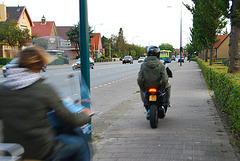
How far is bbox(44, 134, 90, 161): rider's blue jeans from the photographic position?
2.18m

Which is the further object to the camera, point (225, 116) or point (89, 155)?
point (225, 116)

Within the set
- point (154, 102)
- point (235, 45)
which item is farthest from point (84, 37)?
point (235, 45)

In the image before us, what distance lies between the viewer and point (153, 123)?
5.75 metres

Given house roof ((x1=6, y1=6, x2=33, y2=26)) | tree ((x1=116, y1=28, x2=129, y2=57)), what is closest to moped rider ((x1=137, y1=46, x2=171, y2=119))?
house roof ((x1=6, y1=6, x2=33, y2=26))

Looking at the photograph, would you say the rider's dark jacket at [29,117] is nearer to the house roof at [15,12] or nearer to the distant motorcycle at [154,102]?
the distant motorcycle at [154,102]

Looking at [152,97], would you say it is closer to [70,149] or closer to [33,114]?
[70,149]

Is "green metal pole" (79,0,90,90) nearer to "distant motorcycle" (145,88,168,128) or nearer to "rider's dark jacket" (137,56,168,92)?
"rider's dark jacket" (137,56,168,92)

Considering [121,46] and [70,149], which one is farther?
[121,46]

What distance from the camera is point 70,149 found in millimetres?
2203

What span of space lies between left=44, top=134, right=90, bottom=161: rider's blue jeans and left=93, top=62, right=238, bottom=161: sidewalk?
1.97 meters

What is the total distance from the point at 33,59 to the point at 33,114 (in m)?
0.45

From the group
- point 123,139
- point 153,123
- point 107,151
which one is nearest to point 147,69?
point 153,123

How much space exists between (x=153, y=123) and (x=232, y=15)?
6.77 metres

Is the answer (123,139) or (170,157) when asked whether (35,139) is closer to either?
(170,157)
